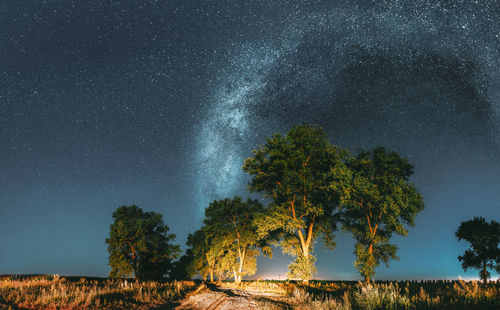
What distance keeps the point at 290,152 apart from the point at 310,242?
10.1 meters

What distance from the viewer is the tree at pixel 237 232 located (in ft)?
147

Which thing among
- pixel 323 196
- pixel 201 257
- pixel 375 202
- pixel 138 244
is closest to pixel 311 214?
pixel 323 196

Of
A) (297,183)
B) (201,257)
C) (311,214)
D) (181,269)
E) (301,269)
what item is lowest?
(181,269)

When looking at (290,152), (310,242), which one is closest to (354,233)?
(310,242)

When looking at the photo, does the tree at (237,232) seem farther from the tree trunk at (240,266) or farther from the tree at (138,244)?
the tree at (138,244)

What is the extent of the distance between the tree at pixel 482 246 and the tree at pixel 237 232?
32.9 meters

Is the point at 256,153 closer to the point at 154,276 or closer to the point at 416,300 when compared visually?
the point at 416,300

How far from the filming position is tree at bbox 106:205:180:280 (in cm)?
4005

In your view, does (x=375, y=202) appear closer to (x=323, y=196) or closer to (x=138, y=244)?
(x=323, y=196)

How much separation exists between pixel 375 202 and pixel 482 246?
29.0 metres

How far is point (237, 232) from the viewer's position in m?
45.5

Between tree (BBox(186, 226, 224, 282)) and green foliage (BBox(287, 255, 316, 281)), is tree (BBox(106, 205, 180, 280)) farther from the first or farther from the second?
green foliage (BBox(287, 255, 316, 281))

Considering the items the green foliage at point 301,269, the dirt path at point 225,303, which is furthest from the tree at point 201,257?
the dirt path at point 225,303

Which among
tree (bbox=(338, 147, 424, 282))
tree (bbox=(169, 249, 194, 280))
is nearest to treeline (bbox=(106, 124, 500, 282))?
tree (bbox=(338, 147, 424, 282))
